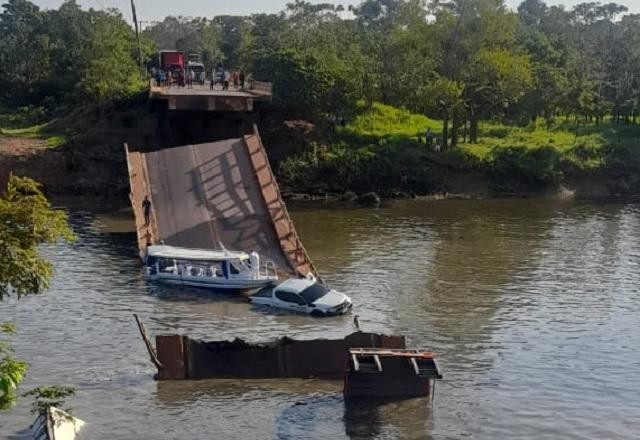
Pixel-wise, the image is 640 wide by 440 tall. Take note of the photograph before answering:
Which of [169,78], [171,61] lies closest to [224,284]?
[169,78]

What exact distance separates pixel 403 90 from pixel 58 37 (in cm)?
6602

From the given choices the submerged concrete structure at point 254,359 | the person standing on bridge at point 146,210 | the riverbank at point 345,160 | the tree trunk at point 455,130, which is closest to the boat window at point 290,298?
the submerged concrete structure at point 254,359

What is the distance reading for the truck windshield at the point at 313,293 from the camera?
42969 mm

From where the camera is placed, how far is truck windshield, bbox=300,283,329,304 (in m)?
43.0

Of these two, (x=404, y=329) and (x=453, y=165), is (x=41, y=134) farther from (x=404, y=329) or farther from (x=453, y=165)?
(x=404, y=329)

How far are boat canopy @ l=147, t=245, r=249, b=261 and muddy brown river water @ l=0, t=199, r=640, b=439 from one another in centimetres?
177

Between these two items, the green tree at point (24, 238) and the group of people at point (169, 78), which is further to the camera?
the group of people at point (169, 78)

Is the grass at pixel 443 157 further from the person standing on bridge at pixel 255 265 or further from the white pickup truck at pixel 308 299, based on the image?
the white pickup truck at pixel 308 299

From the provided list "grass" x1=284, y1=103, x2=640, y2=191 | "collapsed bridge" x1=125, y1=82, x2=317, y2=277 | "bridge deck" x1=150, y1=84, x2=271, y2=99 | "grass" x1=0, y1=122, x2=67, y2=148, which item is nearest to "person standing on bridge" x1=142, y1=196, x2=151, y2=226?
"collapsed bridge" x1=125, y1=82, x2=317, y2=277

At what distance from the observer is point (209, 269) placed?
4800cm

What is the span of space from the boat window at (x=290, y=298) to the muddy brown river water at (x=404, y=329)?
776mm

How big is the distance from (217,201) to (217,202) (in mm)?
141

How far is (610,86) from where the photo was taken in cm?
11375

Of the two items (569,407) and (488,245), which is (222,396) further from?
(488,245)
